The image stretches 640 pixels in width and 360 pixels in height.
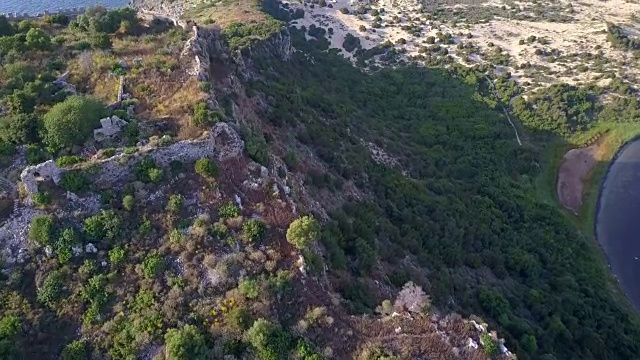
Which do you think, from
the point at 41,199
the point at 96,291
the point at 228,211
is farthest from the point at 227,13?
the point at 96,291

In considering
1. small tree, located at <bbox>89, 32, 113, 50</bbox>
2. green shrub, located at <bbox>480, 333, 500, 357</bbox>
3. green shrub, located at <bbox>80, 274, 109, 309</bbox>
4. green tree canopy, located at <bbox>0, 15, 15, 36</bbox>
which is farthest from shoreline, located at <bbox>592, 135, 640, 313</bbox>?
green tree canopy, located at <bbox>0, 15, 15, 36</bbox>

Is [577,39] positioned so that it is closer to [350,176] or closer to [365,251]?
[350,176]

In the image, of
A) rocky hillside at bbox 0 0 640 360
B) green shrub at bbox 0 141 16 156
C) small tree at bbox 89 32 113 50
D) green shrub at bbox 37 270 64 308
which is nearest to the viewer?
rocky hillside at bbox 0 0 640 360

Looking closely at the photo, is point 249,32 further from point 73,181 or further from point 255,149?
point 73,181

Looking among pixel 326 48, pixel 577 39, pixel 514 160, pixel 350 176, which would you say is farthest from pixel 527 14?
pixel 350 176

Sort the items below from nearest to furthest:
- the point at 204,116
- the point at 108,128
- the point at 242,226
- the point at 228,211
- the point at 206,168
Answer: the point at 242,226, the point at 228,211, the point at 206,168, the point at 108,128, the point at 204,116

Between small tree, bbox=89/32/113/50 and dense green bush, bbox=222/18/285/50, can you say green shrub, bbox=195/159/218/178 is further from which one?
dense green bush, bbox=222/18/285/50

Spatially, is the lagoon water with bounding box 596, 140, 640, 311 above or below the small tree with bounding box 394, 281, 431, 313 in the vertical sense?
below
